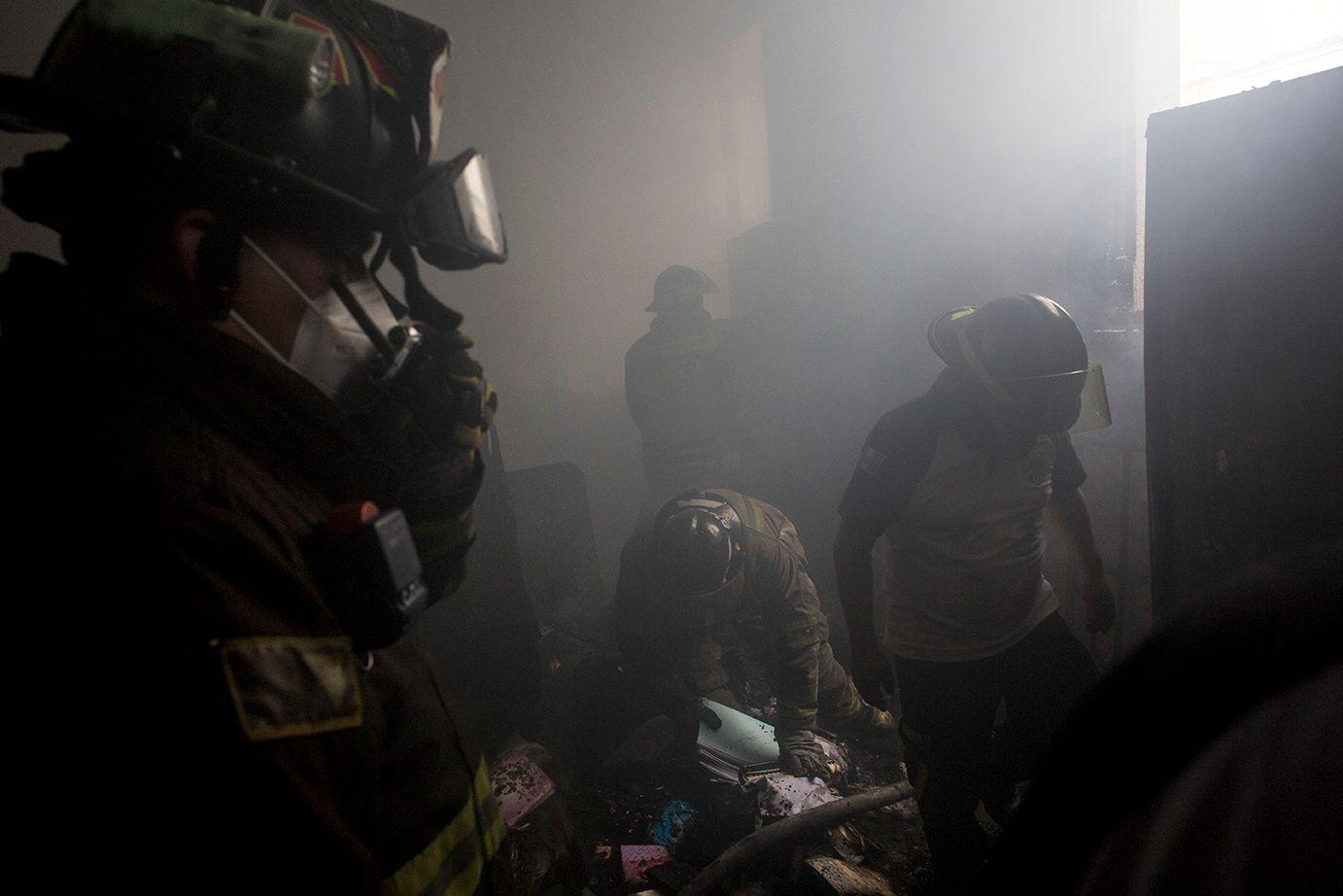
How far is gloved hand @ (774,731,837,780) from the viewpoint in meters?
3.12

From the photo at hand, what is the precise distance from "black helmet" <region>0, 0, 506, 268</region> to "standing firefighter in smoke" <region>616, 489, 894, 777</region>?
2.41 metres

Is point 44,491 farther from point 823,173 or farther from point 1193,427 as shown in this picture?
point 823,173

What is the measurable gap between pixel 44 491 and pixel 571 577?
205 inches

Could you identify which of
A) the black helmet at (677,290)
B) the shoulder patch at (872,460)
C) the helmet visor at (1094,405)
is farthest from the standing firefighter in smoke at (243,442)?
the black helmet at (677,290)

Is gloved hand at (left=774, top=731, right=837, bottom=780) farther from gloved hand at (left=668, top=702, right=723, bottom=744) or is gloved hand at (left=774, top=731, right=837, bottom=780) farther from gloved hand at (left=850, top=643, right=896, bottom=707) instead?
gloved hand at (left=850, top=643, right=896, bottom=707)

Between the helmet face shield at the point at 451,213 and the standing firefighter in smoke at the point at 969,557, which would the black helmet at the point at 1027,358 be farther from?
the helmet face shield at the point at 451,213

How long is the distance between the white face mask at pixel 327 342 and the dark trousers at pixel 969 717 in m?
2.04

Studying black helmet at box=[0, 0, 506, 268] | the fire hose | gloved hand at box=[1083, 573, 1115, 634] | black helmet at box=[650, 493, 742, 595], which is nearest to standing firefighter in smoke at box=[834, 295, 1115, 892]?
gloved hand at box=[1083, 573, 1115, 634]

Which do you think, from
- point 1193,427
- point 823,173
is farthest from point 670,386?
point 1193,427

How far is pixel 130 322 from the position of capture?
0.71 m

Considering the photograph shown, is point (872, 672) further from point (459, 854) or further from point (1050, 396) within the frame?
point (459, 854)

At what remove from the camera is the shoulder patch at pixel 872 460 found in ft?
7.11

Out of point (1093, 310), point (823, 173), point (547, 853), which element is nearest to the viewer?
point (547, 853)

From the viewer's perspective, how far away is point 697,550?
3.06m
